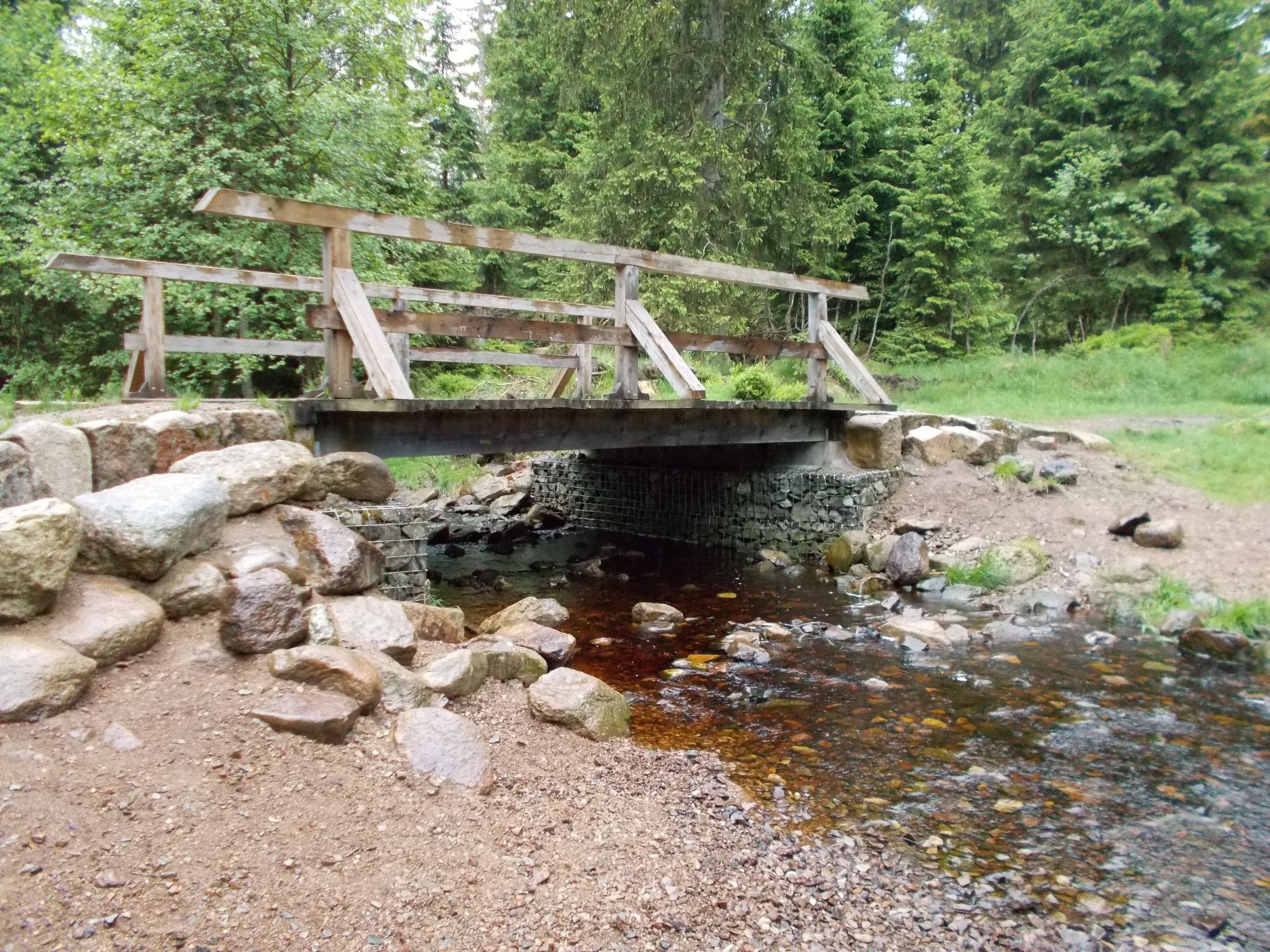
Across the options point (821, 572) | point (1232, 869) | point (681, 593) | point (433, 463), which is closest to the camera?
point (1232, 869)

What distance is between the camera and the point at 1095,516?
32.5ft

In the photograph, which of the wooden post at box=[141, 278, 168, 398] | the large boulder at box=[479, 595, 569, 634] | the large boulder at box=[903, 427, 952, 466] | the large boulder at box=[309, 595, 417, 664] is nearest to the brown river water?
the large boulder at box=[479, 595, 569, 634]

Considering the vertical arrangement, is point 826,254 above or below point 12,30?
below

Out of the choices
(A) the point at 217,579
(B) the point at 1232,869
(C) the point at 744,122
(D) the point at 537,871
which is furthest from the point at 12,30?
(B) the point at 1232,869

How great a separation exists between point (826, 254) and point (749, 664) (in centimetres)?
1417

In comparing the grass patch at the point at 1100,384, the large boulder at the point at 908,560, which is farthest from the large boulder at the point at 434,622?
the grass patch at the point at 1100,384

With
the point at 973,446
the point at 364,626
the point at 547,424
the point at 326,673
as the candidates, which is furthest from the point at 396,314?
the point at 973,446

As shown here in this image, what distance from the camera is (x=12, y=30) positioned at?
16.6 meters

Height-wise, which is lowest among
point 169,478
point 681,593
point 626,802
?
point 681,593

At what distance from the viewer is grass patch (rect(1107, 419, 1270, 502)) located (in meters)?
9.97

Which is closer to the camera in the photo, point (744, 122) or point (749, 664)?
point (749, 664)

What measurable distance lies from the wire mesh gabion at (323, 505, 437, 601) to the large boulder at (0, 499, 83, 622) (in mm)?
1982

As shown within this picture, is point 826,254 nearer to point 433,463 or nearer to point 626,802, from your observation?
point 433,463

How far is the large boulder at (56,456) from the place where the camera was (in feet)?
14.4
